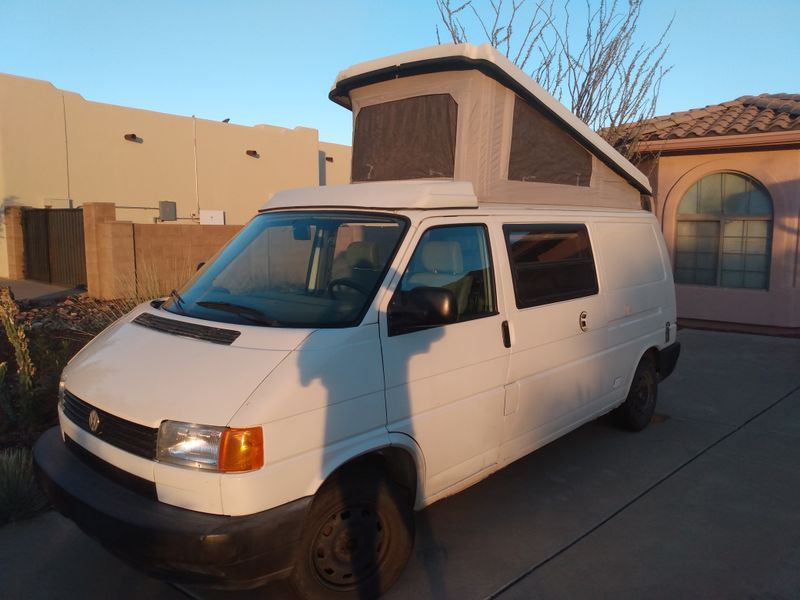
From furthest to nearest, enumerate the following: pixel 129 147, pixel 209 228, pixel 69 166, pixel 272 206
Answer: pixel 129 147 → pixel 69 166 → pixel 209 228 → pixel 272 206

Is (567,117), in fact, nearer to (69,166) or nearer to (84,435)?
(84,435)

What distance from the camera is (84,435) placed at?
326cm

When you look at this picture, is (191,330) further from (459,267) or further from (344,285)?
(459,267)

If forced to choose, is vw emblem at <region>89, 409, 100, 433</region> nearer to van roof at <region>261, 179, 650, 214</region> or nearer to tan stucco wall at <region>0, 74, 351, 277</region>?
van roof at <region>261, 179, 650, 214</region>

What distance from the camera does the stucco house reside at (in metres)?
10.1

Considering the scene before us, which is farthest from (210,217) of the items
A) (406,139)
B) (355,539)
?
A: (355,539)

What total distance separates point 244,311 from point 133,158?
1921cm

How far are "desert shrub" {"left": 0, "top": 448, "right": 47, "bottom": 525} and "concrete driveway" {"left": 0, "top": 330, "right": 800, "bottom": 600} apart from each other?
0.36ft

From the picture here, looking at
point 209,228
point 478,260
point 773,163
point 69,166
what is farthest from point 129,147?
point 478,260

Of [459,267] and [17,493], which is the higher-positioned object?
[459,267]

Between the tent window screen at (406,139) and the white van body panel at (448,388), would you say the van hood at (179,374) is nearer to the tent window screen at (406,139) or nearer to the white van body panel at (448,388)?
the white van body panel at (448,388)

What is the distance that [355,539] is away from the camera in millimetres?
3266

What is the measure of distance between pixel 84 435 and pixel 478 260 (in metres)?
2.36

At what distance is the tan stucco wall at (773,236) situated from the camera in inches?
396
